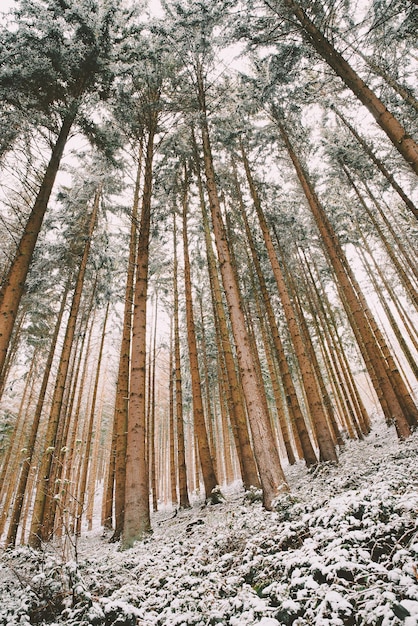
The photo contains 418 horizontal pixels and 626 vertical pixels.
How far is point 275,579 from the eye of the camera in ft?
8.20

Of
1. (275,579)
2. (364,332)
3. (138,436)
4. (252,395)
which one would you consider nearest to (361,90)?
(364,332)

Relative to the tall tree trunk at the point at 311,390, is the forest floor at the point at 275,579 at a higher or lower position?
lower

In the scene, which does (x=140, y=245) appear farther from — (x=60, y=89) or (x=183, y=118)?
(x=183, y=118)

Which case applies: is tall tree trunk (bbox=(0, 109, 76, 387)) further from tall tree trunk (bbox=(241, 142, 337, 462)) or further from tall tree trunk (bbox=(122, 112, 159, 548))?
tall tree trunk (bbox=(241, 142, 337, 462))

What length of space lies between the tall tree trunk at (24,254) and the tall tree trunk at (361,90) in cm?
553

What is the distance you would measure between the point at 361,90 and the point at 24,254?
736 centimetres

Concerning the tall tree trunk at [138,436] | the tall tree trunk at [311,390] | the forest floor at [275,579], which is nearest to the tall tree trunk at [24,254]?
the tall tree trunk at [138,436]

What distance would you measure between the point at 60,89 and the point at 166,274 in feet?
29.4

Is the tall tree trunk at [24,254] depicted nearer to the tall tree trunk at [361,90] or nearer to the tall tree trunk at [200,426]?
the tall tree trunk at [200,426]

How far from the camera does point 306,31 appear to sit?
6766 mm

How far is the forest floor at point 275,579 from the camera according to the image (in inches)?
72.6

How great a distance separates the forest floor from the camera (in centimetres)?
184

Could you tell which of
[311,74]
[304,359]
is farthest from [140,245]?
[311,74]

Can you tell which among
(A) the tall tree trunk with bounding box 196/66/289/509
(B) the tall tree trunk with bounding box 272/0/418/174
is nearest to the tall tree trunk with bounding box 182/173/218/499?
(A) the tall tree trunk with bounding box 196/66/289/509
